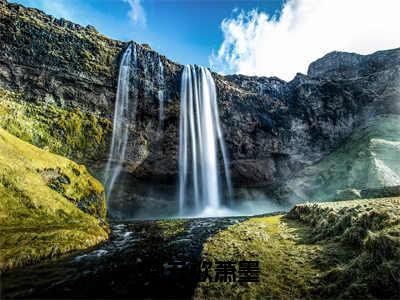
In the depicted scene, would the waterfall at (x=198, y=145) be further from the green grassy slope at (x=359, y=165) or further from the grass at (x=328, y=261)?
the grass at (x=328, y=261)

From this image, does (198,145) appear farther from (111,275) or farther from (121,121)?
(111,275)

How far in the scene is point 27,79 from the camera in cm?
4469

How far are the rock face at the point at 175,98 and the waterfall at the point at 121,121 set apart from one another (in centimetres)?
134

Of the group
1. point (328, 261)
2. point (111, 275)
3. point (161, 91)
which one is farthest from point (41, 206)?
point (161, 91)

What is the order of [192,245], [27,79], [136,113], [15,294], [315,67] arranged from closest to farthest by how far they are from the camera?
[15,294] → [192,245] → [27,79] → [136,113] → [315,67]

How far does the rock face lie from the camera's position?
45.8m

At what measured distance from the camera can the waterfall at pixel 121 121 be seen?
51938mm

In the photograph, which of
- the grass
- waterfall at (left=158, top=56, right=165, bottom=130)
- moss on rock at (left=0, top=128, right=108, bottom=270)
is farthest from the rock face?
the grass

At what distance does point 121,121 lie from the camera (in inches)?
2092

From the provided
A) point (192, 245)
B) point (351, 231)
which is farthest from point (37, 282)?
point (351, 231)

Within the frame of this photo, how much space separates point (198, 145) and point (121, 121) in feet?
64.5

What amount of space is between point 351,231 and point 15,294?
15279mm

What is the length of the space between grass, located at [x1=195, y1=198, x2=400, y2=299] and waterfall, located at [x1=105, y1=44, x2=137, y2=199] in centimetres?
4138

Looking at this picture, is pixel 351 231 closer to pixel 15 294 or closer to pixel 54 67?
pixel 15 294
